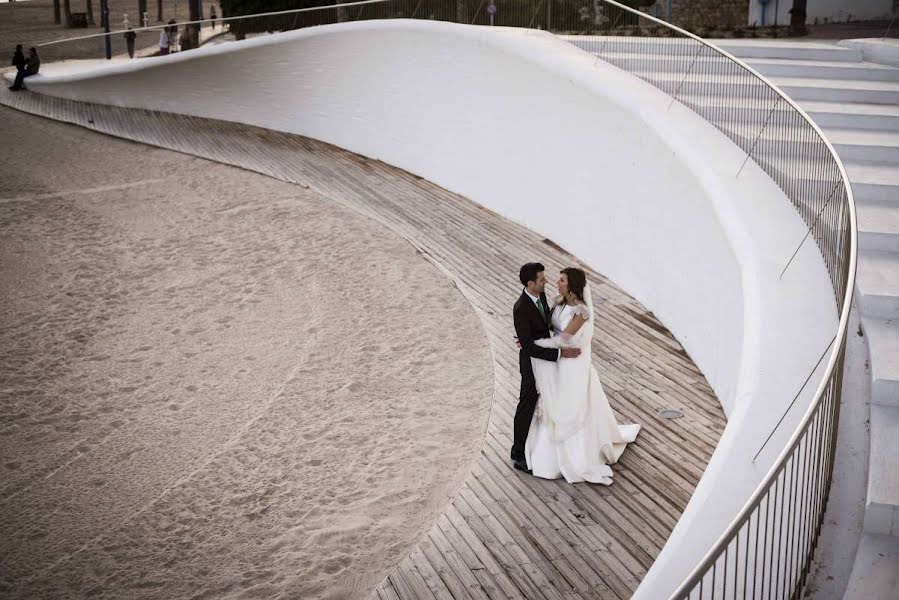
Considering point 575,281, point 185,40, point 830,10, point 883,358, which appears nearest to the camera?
point 883,358

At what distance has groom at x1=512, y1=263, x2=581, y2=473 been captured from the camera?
816cm

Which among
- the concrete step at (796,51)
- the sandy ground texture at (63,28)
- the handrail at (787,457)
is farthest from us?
the sandy ground texture at (63,28)

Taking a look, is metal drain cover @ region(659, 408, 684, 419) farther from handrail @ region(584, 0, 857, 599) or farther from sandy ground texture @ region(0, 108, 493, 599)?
handrail @ region(584, 0, 857, 599)

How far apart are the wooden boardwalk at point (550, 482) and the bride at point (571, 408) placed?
0.49ft

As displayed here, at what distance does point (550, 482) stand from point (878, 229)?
3.66m

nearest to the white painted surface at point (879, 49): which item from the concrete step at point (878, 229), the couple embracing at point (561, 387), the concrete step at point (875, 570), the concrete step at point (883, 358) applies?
the concrete step at point (878, 229)

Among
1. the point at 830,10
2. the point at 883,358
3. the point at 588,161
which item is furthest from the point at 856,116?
the point at 830,10

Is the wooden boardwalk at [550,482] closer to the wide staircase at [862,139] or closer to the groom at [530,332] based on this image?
the groom at [530,332]

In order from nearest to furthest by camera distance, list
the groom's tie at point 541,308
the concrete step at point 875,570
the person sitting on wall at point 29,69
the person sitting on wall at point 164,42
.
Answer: the concrete step at point 875,570 → the groom's tie at point 541,308 → the person sitting on wall at point 164,42 → the person sitting on wall at point 29,69

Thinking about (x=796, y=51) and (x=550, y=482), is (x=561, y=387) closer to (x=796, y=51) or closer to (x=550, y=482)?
(x=550, y=482)

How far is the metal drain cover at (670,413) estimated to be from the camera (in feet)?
31.1

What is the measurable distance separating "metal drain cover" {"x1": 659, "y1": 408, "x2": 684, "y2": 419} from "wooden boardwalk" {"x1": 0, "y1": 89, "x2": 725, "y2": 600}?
0.24 feet

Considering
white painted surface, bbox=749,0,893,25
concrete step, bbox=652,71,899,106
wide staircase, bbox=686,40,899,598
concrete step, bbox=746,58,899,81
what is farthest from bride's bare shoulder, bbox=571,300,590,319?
white painted surface, bbox=749,0,893,25

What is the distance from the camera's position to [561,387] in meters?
8.25
